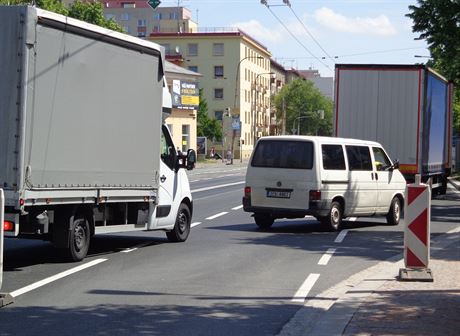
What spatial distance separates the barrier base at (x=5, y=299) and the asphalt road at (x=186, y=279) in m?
0.10

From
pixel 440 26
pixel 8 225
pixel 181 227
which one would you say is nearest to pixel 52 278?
pixel 8 225

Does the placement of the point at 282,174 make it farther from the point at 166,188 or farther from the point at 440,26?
the point at 440,26

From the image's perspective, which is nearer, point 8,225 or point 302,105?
point 8,225

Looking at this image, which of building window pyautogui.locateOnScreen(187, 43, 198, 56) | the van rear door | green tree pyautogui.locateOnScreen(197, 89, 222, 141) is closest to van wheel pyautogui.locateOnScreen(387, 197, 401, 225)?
the van rear door

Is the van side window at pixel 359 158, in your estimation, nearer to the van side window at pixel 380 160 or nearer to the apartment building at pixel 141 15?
the van side window at pixel 380 160

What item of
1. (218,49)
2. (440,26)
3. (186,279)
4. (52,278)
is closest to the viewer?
(52,278)

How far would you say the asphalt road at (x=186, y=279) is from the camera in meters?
7.87

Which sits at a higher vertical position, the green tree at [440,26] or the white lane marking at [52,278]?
the green tree at [440,26]

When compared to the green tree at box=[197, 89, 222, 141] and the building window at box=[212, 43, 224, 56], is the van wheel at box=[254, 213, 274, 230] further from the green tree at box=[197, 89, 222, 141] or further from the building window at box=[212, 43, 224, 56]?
the building window at box=[212, 43, 224, 56]

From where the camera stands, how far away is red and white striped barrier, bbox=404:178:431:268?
1062 cm

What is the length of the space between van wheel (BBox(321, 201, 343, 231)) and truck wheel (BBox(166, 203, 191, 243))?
11.2 ft

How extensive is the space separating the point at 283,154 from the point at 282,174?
441mm

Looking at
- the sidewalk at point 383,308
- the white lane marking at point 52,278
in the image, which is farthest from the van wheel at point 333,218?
the white lane marking at point 52,278

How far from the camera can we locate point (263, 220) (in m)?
18.4
